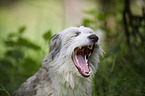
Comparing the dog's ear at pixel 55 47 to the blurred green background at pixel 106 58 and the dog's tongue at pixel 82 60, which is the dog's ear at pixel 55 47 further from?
the blurred green background at pixel 106 58

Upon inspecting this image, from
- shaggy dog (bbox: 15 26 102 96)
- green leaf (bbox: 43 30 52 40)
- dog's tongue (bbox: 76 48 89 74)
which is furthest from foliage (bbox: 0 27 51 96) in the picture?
dog's tongue (bbox: 76 48 89 74)

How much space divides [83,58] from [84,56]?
34 millimetres

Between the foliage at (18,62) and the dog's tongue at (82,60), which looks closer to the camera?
the dog's tongue at (82,60)

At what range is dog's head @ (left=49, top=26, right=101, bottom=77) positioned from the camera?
215 cm

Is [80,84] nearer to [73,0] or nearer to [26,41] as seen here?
[26,41]

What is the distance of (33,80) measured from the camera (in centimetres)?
228

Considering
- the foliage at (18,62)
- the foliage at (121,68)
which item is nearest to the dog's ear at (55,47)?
the foliage at (121,68)

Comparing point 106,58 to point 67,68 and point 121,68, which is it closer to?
point 121,68

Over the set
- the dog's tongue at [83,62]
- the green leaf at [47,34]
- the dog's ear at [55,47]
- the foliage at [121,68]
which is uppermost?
the green leaf at [47,34]

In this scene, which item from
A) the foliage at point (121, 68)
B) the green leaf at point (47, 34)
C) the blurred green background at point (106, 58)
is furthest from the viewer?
the green leaf at point (47, 34)

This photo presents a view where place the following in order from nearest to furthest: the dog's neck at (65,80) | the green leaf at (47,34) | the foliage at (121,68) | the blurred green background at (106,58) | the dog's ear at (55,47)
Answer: the dog's neck at (65,80), the dog's ear at (55,47), the foliage at (121,68), the blurred green background at (106,58), the green leaf at (47,34)

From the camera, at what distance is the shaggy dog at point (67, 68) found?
213 cm

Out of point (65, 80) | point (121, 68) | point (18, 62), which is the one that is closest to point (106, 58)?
point (121, 68)

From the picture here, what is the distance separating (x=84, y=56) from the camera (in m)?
2.32
